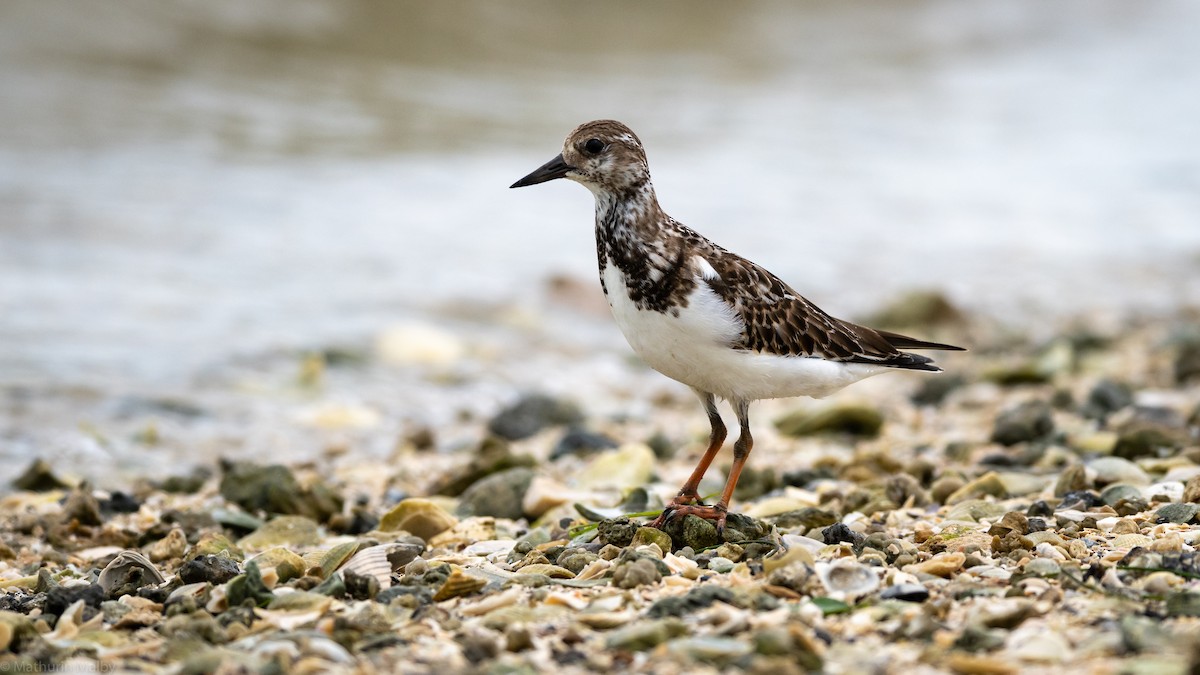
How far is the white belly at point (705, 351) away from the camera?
422 centimetres

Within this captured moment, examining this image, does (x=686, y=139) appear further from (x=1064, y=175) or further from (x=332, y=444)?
(x=332, y=444)

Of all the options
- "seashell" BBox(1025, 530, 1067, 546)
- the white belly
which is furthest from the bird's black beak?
"seashell" BBox(1025, 530, 1067, 546)

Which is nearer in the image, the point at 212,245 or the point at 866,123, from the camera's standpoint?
the point at 212,245

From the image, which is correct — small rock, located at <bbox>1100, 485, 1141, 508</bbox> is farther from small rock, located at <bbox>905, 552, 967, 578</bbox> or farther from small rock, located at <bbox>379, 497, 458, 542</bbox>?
small rock, located at <bbox>379, 497, 458, 542</bbox>

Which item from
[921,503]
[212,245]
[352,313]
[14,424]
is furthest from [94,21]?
[921,503]

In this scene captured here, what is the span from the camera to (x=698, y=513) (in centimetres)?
425

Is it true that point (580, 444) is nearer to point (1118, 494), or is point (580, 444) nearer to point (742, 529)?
point (742, 529)

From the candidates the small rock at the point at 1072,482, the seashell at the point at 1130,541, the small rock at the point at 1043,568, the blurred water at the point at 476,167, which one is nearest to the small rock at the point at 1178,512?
the seashell at the point at 1130,541

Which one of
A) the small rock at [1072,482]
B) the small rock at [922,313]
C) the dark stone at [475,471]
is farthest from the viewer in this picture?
the small rock at [922,313]

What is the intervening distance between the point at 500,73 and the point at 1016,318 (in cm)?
1115

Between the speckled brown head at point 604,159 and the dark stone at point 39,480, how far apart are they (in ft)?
10.6

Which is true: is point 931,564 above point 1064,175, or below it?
below

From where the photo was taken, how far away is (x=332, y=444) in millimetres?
7215

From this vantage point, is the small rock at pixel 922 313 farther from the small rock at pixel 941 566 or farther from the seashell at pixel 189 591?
the seashell at pixel 189 591
